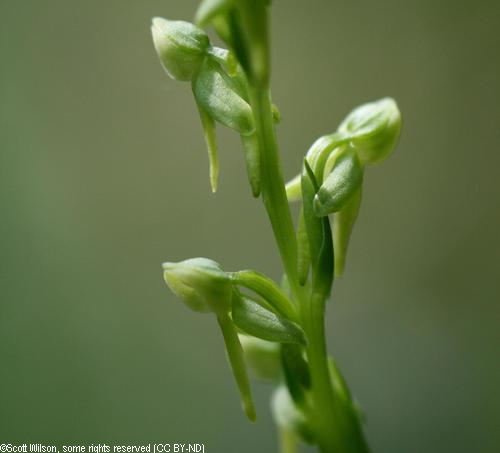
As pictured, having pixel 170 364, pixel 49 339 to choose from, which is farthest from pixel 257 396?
pixel 49 339

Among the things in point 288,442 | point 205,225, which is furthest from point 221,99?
point 205,225

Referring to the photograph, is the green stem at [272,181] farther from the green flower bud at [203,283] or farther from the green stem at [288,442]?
the green stem at [288,442]

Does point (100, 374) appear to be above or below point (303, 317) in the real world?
below

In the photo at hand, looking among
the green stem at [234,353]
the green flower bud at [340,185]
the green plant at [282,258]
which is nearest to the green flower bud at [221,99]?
the green plant at [282,258]

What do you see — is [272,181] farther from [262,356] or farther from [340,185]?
[262,356]

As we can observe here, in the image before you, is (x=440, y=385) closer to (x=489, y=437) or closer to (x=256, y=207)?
(x=489, y=437)

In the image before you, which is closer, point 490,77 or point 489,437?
point 489,437
